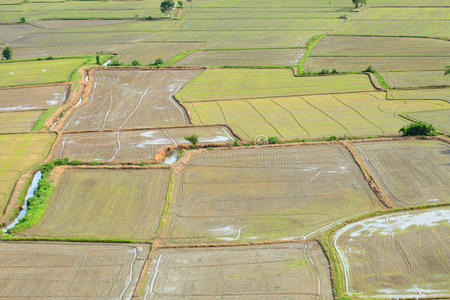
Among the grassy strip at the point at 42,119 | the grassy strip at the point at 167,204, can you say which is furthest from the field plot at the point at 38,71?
the grassy strip at the point at 167,204

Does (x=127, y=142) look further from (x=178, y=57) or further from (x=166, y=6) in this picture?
(x=166, y=6)

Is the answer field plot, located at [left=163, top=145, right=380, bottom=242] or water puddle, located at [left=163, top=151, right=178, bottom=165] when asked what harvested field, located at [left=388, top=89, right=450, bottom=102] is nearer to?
field plot, located at [left=163, top=145, right=380, bottom=242]

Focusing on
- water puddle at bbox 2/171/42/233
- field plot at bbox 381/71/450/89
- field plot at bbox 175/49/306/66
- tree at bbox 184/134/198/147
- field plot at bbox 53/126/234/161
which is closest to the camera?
water puddle at bbox 2/171/42/233

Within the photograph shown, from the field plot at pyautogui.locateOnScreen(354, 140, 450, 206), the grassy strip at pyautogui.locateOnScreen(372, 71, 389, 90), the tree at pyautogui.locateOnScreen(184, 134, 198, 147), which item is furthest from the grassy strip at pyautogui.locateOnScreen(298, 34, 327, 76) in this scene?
the tree at pyautogui.locateOnScreen(184, 134, 198, 147)

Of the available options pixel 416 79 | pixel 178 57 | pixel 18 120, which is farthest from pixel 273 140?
pixel 178 57

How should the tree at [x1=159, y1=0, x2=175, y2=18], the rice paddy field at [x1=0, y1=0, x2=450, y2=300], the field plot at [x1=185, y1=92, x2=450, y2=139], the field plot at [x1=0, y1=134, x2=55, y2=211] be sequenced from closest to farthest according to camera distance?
1. the rice paddy field at [x1=0, y1=0, x2=450, y2=300]
2. the field plot at [x1=0, y1=134, x2=55, y2=211]
3. the field plot at [x1=185, y1=92, x2=450, y2=139]
4. the tree at [x1=159, y1=0, x2=175, y2=18]

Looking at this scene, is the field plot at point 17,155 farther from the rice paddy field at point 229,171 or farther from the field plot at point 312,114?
the field plot at point 312,114
